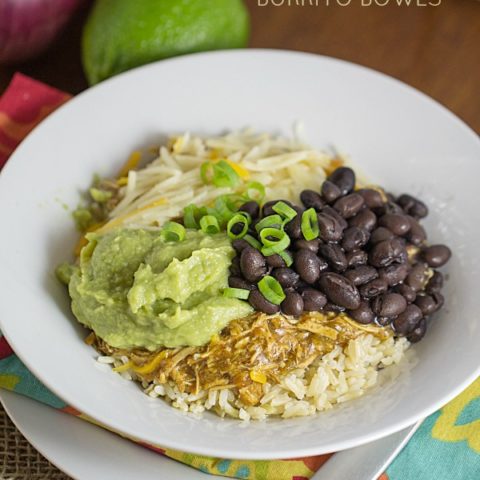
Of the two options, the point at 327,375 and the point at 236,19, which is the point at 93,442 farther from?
the point at 236,19

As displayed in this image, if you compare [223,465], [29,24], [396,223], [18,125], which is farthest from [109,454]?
[29,24]

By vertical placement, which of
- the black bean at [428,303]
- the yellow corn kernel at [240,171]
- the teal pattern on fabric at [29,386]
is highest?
the black bean at [428,303]

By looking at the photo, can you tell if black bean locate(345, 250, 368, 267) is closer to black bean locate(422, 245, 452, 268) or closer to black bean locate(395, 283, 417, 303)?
black bean locate(395, 283, 417, 303)

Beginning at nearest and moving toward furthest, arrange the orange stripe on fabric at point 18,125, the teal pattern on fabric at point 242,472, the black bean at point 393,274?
the teal pattern on fabric at point 242,472, the black bean at point 393,274, the orange stripe on fabric at point 18,125

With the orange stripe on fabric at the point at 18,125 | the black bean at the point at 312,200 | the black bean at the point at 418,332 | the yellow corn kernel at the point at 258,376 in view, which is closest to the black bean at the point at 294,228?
the black bean at the point at 312,200

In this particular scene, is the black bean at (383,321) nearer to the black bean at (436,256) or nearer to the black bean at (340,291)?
the black bean at (340,291)

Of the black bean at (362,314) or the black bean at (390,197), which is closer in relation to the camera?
the black bean at (362,314)

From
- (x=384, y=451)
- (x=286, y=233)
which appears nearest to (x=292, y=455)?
(x=384, y=451)
